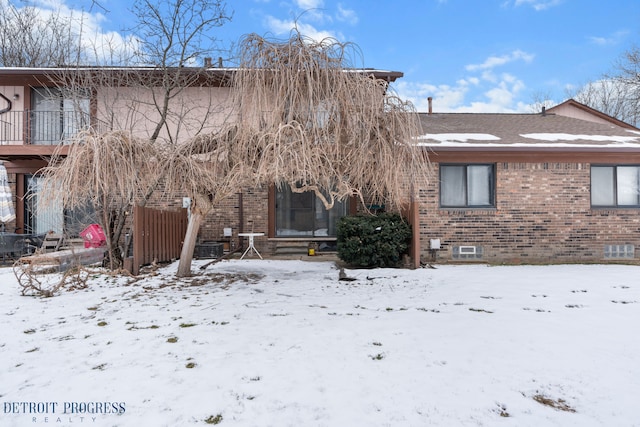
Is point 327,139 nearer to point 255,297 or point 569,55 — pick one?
point 255,297

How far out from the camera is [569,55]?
17.4 meters

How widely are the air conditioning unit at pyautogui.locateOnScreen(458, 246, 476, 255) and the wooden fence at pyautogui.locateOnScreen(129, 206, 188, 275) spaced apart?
24.5 feet

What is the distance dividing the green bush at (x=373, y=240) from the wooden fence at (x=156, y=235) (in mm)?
4316

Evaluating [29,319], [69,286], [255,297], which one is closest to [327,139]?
[255,297]

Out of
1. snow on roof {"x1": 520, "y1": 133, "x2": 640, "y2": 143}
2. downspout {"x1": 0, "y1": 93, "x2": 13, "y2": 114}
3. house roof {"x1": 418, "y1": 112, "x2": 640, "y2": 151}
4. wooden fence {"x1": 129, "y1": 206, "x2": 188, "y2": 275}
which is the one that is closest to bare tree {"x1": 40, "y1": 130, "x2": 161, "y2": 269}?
wooden fence {"x1": 129, "y1": 206, "x2": 188, "y2": 275}

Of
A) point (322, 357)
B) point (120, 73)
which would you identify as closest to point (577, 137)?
point (322, 357)

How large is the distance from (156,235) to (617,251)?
11698 mm

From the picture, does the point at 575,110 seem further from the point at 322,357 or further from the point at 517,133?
the point at 322,357

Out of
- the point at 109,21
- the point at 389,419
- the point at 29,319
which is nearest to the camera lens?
the point at 389,419

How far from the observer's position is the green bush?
7727 millimetres

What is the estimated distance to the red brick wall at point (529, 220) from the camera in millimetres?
8773

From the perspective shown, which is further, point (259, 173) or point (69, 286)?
point (69, 286)

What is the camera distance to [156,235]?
799cm

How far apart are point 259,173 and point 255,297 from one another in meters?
1.98
